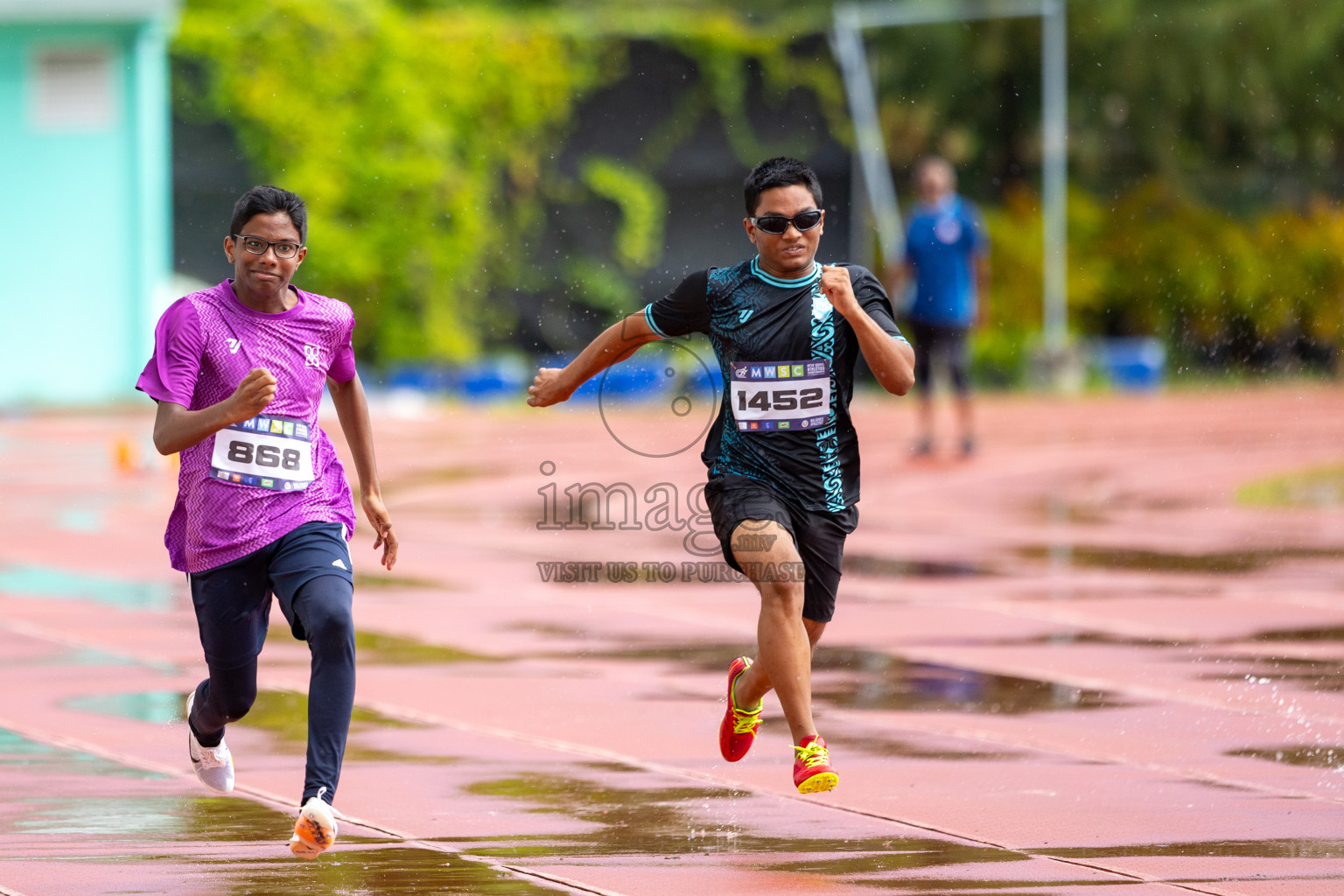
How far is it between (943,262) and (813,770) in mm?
10769

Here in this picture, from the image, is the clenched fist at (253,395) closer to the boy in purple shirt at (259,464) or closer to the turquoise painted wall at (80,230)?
the boy in purple shirt at (259,464)

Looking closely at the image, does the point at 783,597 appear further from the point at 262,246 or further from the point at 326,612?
the point at 262,246

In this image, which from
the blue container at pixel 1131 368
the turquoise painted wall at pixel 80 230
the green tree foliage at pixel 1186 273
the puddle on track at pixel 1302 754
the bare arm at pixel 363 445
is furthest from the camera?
the green tree foliage at pixel 1186 273

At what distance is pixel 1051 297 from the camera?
32.0m

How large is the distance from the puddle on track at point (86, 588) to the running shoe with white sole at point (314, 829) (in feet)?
17.0

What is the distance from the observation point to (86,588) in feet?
34.6

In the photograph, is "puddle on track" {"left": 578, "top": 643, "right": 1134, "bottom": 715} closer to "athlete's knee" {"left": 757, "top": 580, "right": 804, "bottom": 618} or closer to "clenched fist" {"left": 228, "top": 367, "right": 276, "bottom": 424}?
"athlete's knee" {"left": 757, "top": 580, "right": 804, "bottom": 618}

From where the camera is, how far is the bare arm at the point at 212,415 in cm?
502

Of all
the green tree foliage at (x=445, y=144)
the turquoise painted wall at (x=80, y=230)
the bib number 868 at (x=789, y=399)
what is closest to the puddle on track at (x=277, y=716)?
the bib number 868 at (x=789, y=399)

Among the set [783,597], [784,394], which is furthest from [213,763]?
[784,394]

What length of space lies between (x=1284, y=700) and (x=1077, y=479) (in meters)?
8.66

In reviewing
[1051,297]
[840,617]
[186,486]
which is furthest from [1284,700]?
[1051,297]

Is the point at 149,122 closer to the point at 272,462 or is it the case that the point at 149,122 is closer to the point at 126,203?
the point at 126,203

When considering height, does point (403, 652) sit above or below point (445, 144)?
below
